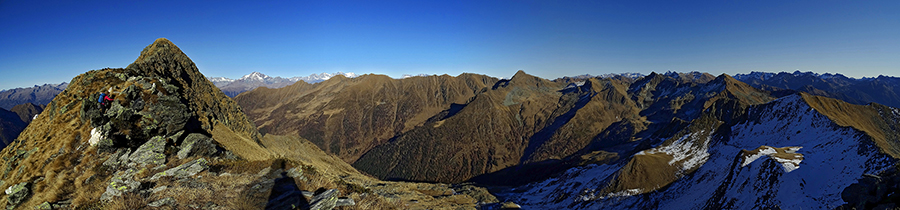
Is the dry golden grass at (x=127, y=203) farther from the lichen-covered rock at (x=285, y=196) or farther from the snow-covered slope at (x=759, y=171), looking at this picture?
the snow-covered slope at (x=759, y=171)

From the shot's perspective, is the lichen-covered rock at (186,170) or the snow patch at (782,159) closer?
the lichen-covered rock at (186,170)

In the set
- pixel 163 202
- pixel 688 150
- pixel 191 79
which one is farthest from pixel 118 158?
pixel 688 150

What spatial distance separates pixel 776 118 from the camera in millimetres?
85438

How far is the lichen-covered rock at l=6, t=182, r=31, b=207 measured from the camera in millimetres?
14078

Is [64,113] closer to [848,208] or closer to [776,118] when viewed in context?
[848,208]

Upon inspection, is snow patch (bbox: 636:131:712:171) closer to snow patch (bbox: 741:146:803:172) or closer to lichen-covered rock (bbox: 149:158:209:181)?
snow patch (bbox: 741:146:803:172)

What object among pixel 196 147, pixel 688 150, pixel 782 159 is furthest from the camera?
pixel 688 150

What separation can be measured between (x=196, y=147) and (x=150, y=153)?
7.68 feet

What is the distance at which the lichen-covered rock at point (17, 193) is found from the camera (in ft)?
46.2

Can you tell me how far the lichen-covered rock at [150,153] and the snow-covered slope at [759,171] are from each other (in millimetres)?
64854

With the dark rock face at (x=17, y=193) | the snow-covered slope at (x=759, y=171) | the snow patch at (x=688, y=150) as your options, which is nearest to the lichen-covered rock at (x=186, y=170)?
the dark rock face at (x=17, y=193)

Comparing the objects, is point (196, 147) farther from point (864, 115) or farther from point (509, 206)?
point (864, 115)

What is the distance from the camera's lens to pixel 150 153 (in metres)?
17.9

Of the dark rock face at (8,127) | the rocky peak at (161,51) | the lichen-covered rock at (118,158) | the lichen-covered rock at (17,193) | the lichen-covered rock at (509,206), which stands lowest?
the lichen-covered rock at (509,206)
